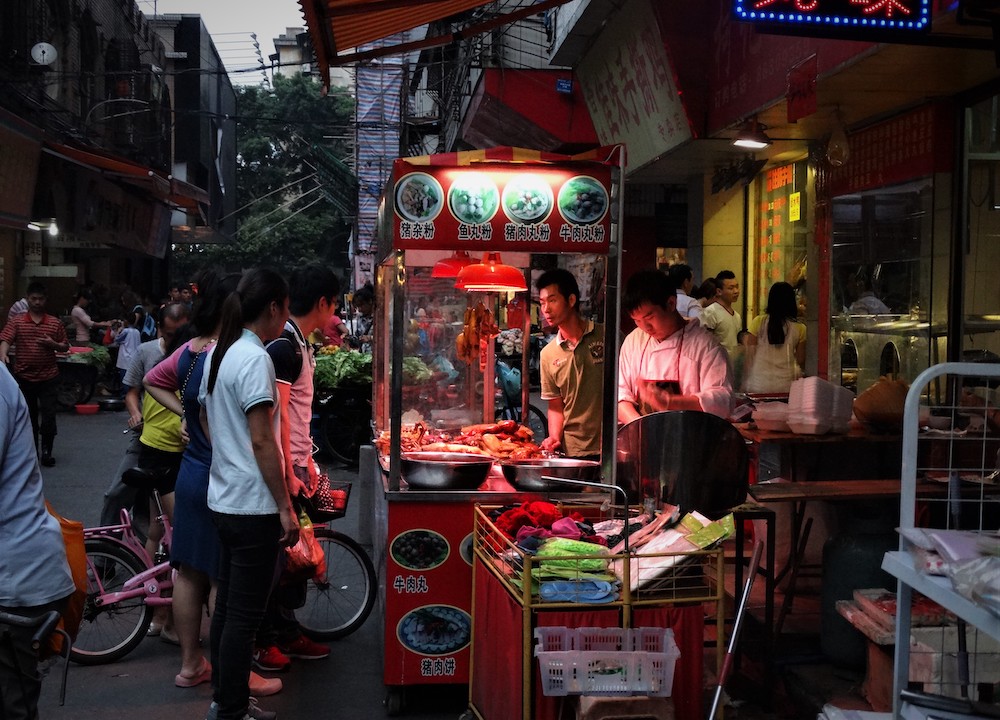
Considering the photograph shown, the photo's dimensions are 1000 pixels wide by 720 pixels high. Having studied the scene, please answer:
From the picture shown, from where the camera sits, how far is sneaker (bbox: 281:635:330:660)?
6160 millimetres

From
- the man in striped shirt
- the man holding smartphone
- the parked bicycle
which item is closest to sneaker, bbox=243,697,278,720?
the parked bicycle

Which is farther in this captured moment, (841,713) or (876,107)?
(876,107)

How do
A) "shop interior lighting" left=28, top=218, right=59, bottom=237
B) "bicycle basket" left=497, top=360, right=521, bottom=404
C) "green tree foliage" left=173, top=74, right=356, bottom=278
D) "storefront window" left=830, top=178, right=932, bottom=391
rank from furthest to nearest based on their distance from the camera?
"green tree foliage" left=173, top=74, right=356, bottom=278
"shop interior lighting" left=28, top=218, right=59, bottom=237
"bicycle basket" left=497, top=360, right=521, bottom=404
"storefront window" left=830, top=178, right=932, bottom=391

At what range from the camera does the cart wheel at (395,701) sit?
17.1 ft

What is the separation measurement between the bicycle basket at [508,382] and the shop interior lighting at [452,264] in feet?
23.0

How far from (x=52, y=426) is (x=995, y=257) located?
34.0 feet

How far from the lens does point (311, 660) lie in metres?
6.15

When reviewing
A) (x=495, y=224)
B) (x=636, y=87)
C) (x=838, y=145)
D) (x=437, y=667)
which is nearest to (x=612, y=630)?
(x=437, y=667)

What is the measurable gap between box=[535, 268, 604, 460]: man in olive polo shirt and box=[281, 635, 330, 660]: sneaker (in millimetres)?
1835

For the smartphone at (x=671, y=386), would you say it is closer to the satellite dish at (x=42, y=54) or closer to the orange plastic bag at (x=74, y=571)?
→ the orange plastic bag at (x=74, y=571)

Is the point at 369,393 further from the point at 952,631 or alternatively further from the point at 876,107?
the point at 952,631

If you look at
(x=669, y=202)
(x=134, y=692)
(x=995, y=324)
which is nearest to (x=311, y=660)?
(x=134, y=692)

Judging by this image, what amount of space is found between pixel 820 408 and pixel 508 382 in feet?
26.7

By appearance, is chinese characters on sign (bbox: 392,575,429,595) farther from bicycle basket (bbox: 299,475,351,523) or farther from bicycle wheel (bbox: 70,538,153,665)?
bicycle wheel (bbox: 70,538,153,665)
